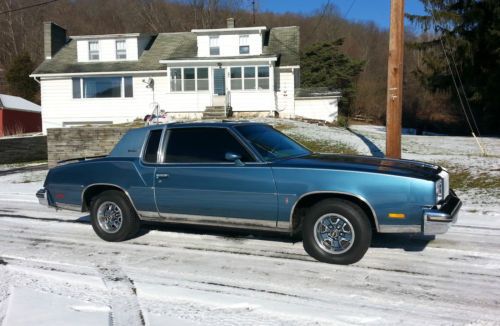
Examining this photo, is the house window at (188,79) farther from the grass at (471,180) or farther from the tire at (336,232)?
the tire at (336,232)

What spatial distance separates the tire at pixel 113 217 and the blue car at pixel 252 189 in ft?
0.05

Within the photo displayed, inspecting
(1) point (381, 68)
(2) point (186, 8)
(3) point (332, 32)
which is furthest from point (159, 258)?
(1) point (381, 68)

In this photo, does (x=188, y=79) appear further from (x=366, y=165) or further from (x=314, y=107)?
(x=366, y=165)

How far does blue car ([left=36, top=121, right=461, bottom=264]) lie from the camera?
528 centimetres

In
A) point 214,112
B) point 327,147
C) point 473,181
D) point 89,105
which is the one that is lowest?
point 473,181

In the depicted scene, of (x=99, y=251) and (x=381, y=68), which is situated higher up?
(x=381, y=68)

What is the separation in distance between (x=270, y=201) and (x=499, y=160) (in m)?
9.91

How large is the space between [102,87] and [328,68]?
35.1 meters

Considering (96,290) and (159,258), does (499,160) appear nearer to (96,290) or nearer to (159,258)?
(159,258)

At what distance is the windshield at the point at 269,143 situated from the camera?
609 cm

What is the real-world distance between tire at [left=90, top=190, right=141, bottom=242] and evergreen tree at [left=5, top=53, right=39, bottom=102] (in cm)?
5288

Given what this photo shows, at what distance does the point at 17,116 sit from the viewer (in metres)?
42.4

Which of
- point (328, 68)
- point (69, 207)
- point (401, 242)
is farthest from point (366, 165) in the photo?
point (328, 68)

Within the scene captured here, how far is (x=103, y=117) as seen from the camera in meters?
31.0
